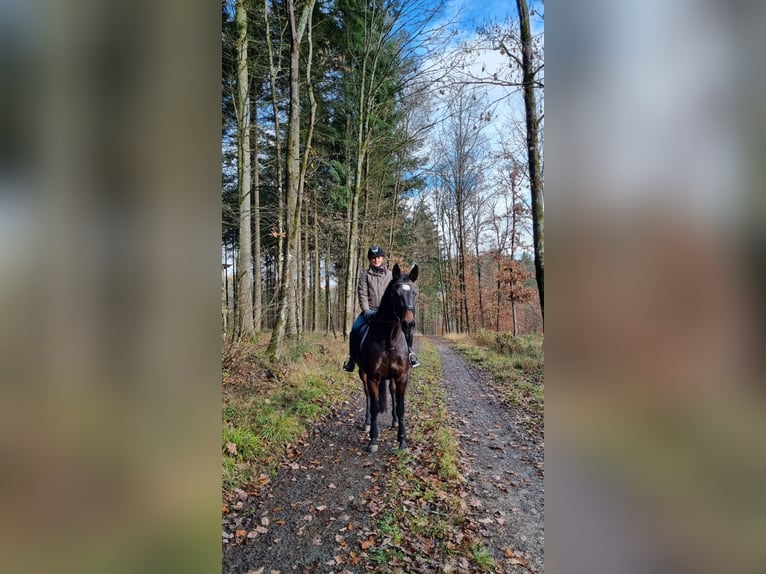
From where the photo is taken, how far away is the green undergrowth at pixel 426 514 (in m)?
2.77

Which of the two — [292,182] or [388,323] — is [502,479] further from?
[292,182]

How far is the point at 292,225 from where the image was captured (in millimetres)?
7305

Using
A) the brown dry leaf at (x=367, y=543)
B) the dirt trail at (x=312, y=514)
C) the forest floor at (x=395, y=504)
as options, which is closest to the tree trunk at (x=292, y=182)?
the forest floor at (x=395, y=504)

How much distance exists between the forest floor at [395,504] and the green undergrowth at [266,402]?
7.2 inches

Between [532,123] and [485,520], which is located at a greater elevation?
[532,123]

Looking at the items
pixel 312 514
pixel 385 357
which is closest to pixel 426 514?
pixel 312 514

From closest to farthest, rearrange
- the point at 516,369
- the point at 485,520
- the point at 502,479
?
the point at 485,520 → the point at 502,479 → the point at 516,369

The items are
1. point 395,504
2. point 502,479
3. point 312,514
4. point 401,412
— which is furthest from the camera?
point 401,412

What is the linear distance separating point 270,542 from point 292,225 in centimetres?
564

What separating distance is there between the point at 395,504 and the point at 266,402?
280 centimetres

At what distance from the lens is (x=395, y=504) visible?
351cm
